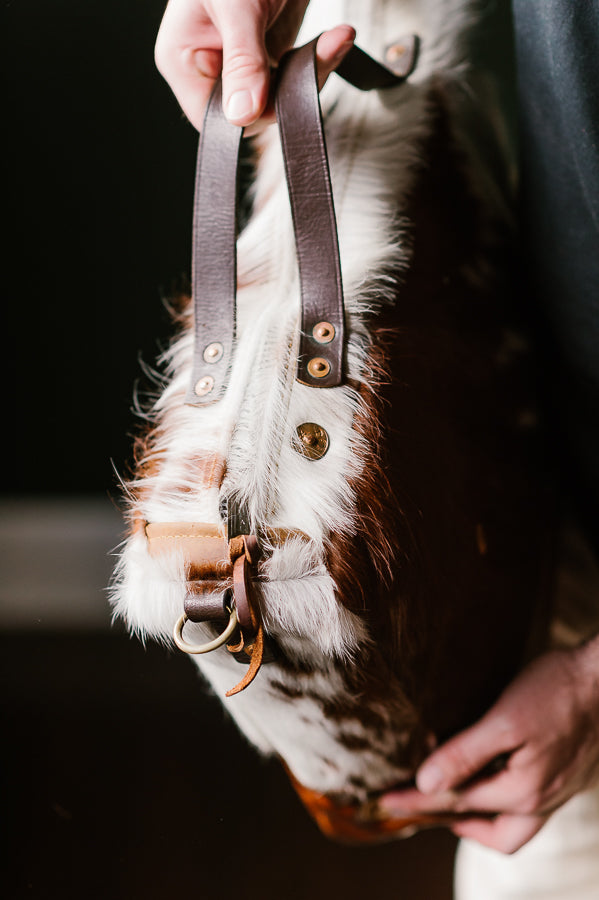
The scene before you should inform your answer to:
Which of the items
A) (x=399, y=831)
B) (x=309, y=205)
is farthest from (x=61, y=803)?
(x=309, y=205)

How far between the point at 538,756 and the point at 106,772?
1.17 ft

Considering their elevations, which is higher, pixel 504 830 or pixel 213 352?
pixel 213 352

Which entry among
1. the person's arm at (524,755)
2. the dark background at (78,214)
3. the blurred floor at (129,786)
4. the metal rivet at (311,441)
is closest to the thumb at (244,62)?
the dark background at (78,214)

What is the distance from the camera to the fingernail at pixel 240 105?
452 mm

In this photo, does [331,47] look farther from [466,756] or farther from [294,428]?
[466,756]

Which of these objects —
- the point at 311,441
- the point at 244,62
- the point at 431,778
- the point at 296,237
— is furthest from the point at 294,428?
the point at 431,778

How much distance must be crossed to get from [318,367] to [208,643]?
0.19 meters

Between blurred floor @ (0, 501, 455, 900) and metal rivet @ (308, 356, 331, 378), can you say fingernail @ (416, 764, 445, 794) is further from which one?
metal rivet @ (308, 356, 331, 378)

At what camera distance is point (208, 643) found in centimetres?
40

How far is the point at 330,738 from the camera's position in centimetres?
52

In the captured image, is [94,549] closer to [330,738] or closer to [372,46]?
[330,738]

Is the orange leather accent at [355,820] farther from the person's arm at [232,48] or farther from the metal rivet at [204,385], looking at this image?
the person's arm at [232,48]

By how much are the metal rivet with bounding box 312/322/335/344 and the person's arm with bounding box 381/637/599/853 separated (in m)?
0.36

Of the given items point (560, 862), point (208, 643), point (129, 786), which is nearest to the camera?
point (208, 643)
